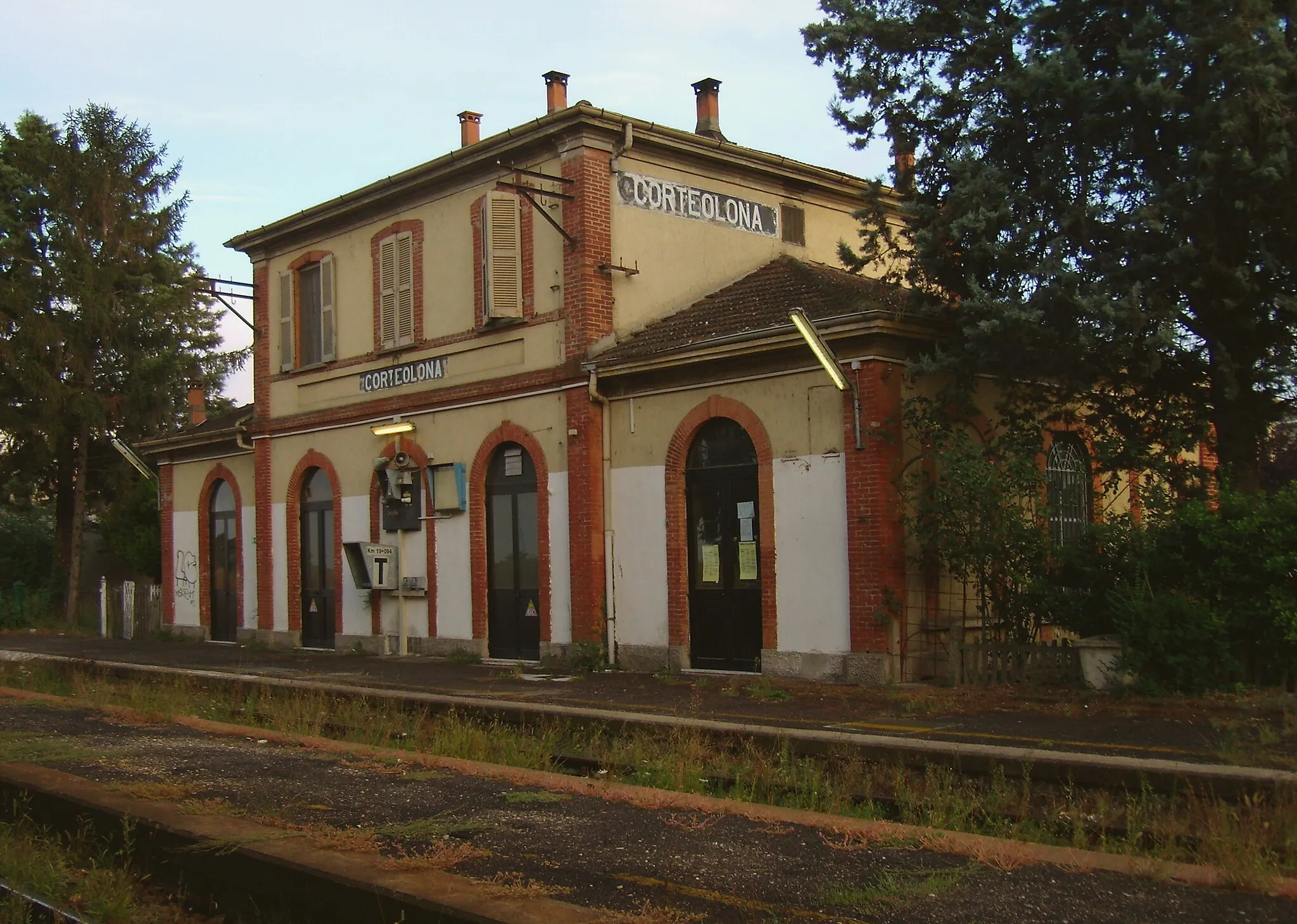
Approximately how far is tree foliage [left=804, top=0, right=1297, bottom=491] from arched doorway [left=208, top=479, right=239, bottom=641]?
51.0 feet

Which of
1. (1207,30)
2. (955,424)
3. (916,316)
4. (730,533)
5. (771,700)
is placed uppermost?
(1207,30)

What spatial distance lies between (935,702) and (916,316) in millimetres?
4333

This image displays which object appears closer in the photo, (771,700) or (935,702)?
(935,702)

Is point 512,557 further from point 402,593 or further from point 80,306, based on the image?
point 80,306

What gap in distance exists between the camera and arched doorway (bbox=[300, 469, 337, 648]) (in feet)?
73.2

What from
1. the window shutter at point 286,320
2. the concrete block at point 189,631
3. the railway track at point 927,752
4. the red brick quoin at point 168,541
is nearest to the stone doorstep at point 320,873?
the railway track at point 927,752

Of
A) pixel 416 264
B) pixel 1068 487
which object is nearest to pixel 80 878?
pixel 1068 487

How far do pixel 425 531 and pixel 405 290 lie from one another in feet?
12.6

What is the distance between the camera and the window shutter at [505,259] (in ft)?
59.4

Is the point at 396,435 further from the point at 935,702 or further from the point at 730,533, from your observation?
the point at 935,702

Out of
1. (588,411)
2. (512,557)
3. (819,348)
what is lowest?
(512,557)

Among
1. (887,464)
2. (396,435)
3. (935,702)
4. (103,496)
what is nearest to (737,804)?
(935,702)

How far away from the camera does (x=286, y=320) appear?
2294 cm

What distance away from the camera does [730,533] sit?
15.8 metres
